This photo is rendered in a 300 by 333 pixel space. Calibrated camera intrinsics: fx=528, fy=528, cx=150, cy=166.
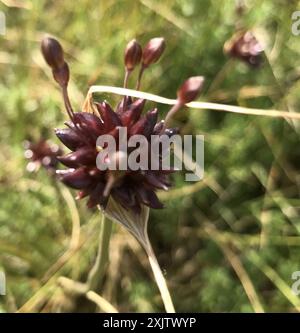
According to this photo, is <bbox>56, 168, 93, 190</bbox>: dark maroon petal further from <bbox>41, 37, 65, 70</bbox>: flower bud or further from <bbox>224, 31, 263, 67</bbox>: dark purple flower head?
<bbox>224, 31, 263, 67</bbox>: dark purple flower head

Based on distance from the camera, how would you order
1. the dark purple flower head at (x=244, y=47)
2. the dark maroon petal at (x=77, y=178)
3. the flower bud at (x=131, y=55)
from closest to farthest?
the dark maroon petal at (x=77, y=178)
the flower bud at (x=131, y=55)
the dark purple flower head at (x=244, y=47)

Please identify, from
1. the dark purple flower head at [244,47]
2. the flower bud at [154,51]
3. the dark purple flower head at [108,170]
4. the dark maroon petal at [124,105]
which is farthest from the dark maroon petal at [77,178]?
the dark purple flower head at [244,47]

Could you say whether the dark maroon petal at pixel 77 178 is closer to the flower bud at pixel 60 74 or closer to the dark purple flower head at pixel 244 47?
the flower bud at pixel 60 74

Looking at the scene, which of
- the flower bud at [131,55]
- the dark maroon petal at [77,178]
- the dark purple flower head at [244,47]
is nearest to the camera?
the dark maroon petal at [77,178]

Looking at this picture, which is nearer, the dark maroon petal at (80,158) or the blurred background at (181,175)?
the dark maroon petal at (80,158)

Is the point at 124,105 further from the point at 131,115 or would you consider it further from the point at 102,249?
the point at 102,249

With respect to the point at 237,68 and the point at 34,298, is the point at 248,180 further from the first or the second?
the point at 34,298
